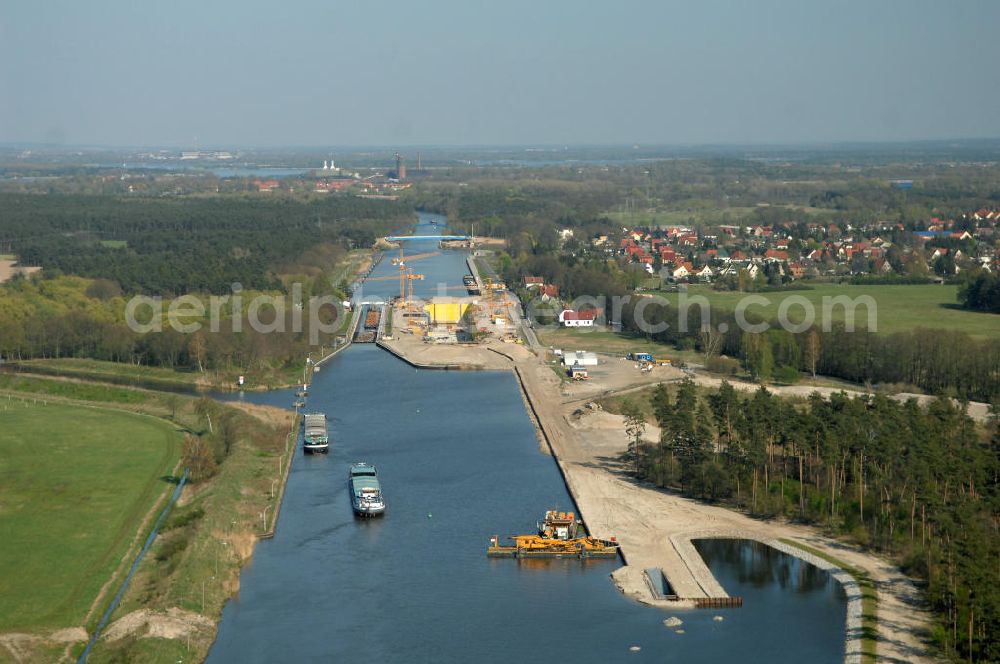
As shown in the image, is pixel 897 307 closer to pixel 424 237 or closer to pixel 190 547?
pixel 190 547

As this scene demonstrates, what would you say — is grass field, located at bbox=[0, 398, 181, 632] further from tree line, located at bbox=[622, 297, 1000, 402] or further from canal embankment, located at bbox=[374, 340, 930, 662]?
tree line, located at bbox=[622, 297, 1000, 402]

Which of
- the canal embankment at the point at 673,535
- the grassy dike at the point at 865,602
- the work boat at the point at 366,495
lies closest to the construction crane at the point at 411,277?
the canal embankment at the point at 673,535

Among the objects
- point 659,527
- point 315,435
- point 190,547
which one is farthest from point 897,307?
point 190,547

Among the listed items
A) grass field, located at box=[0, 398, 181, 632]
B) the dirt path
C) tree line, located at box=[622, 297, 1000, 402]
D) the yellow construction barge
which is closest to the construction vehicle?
tree line, located at box=[622, 297, 1000, 402]

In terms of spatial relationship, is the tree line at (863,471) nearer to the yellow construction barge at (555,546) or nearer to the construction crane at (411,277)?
the yellow construction barge at (555,546)

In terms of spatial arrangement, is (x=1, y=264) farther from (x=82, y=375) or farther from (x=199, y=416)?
(x=199, y=416)

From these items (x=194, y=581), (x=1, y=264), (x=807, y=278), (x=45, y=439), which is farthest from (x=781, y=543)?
(x=1, y=264)
